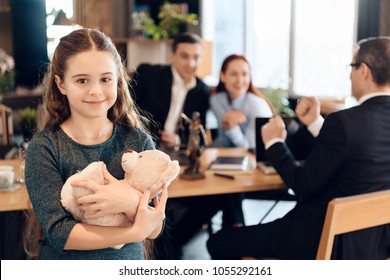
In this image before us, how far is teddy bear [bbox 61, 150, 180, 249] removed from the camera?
4.03 feet

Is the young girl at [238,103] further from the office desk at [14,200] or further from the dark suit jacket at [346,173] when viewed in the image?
the office desk at [14,200]

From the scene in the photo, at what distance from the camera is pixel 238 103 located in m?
3.42

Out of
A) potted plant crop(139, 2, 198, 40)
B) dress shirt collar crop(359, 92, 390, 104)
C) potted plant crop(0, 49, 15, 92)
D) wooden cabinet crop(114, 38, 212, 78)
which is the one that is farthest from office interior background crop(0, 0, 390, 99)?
dress shirt collar crop(359, 92, 390, 104)

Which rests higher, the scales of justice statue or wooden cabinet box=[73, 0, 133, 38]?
wooden cabinet box=[73, 0, 133, 38]

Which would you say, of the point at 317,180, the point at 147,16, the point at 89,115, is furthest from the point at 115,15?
the point at 89,115

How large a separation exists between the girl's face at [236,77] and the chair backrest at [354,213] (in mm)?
1903

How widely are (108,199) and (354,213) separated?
0.73 meters

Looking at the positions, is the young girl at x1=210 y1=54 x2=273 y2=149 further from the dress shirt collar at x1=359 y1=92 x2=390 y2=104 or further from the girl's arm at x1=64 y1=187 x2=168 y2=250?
the girl's arm at x1=64 y1=187 x2=168 y2=250

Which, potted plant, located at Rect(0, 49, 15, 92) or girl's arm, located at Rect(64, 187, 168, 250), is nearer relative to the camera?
girl's arm, located at Rect(64, 187, 168, 250)

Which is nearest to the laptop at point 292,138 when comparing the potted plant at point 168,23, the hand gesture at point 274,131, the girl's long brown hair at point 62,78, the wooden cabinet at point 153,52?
the hand gesture at point 274,131

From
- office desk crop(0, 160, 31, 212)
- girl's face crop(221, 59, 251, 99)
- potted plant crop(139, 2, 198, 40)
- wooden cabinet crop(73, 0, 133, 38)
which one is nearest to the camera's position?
office desk crop(0, 160, 31, 212)

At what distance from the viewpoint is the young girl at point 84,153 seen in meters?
1.23

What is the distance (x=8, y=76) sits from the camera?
604 cm

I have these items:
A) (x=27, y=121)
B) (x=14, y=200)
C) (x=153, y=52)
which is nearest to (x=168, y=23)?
(x=153, y=52)
